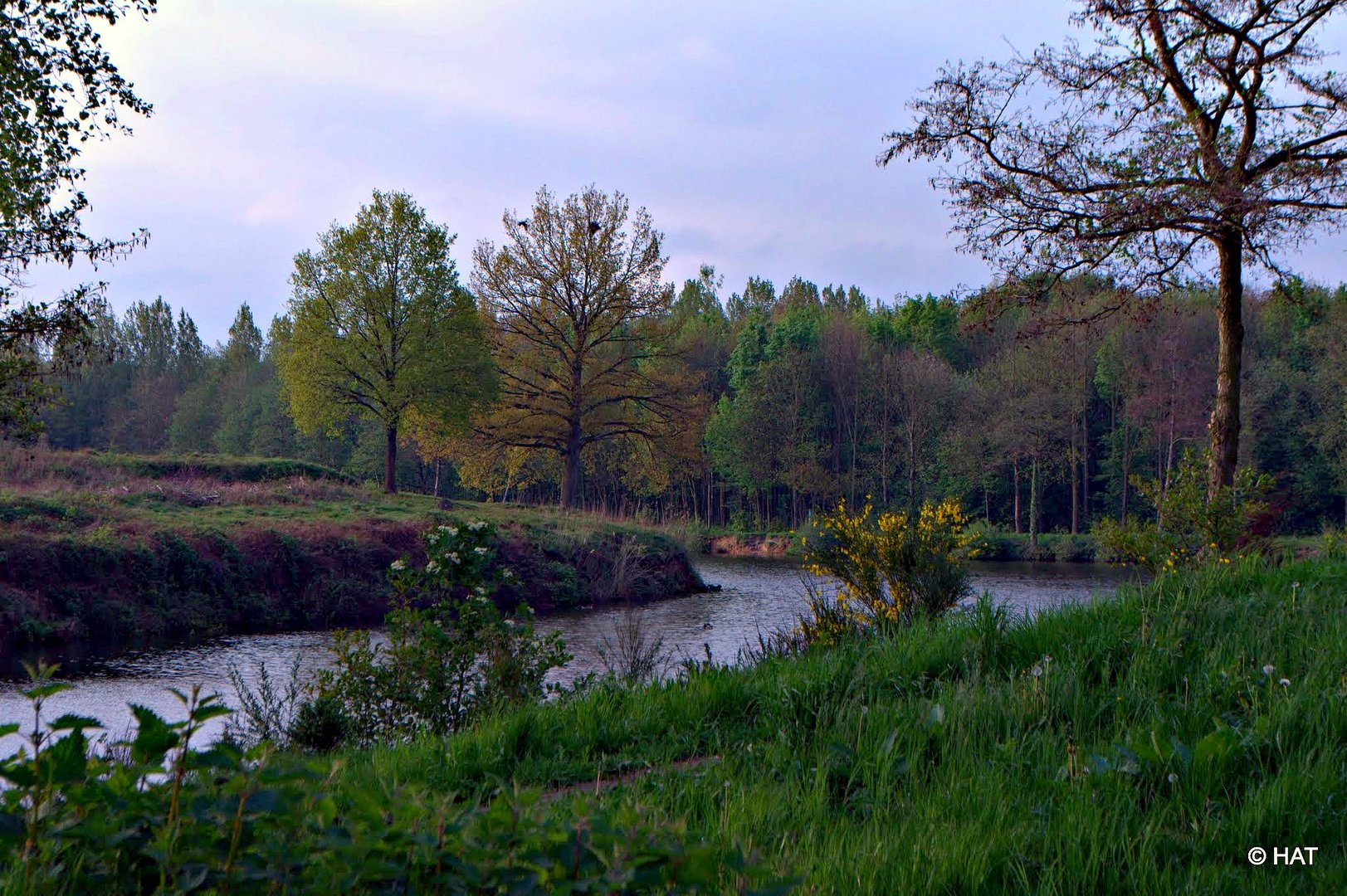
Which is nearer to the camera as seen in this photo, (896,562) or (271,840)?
(271,840)

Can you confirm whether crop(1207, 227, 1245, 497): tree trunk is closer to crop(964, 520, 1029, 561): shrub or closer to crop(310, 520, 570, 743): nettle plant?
crop(310, 520, 570, 743): nettle plant

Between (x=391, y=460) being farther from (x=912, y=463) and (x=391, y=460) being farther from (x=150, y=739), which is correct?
(x=150, y=739)

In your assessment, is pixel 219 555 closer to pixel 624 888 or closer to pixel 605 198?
pixel 624 888

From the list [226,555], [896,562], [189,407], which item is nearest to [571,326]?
[226,555]

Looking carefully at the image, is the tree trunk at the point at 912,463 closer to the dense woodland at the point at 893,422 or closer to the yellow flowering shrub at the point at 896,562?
the dense woodland at the point at 893,422

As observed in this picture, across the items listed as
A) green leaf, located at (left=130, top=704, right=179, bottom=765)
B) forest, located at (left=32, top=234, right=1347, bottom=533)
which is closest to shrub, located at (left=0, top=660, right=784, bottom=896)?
green leaf, located at (left=130, top=704, right=179, bottom=765)

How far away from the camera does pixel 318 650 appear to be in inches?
491

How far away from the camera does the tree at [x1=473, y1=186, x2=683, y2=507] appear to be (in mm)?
32031

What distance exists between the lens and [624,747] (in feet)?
13.4

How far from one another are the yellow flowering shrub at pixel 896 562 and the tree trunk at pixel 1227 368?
9.65 feet

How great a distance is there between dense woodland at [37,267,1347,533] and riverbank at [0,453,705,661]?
8.53 meters

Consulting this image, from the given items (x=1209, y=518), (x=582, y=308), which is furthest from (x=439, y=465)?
(x=1209, y=518)

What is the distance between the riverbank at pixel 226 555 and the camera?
13406 millimetres

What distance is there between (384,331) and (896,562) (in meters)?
25.6
